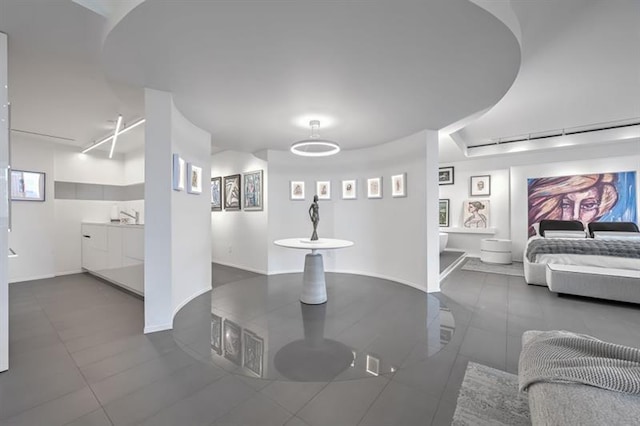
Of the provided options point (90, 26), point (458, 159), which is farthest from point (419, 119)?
point (458, 159)

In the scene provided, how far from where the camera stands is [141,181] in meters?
5.43

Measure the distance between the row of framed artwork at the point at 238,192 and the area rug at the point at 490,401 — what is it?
419 cm

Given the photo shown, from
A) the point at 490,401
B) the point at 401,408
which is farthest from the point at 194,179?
the point at 490,401

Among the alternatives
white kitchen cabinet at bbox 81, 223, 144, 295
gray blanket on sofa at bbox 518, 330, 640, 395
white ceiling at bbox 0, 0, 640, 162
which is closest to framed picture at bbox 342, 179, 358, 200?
white ceiling at bbox 0, 0, 640, 162

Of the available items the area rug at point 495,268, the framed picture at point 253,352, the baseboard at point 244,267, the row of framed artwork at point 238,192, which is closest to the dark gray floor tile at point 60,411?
the framed picture at point 253,352

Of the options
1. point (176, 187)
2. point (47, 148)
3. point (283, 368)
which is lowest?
point (283, 368)

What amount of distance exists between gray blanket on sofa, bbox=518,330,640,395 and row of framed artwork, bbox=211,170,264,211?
14.7 feet

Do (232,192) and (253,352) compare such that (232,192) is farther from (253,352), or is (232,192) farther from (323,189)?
(253,352)

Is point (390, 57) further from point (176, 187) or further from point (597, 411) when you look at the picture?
point (176, 187)

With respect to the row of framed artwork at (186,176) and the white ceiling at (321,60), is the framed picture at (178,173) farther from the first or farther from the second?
the white ceiling at (321,60)

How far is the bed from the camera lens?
12.2ft

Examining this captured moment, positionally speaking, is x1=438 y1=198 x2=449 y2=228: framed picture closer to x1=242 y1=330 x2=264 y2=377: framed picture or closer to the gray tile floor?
the gray tile floor

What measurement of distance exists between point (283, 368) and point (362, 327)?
103cm

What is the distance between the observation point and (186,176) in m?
3.39
